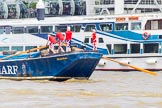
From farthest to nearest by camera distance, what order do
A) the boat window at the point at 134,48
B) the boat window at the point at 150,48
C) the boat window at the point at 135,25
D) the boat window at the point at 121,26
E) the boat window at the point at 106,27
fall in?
the boat window at the point at 106,27, the boat window at the point at 121,26, the boat window at the point at 135,25, the boat window at the point at 134,48, the boat window at the point at 150,48

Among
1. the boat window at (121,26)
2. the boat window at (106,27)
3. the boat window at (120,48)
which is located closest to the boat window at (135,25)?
the boat window at (121,26)

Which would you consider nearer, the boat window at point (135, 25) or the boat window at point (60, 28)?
the boat window at point (135, 25)

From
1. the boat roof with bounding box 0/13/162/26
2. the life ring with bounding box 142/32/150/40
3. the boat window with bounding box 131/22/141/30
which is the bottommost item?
the life ring with bounding box 142/32/150/40

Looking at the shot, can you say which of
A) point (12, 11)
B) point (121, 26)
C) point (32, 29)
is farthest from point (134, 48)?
point (12, 11)

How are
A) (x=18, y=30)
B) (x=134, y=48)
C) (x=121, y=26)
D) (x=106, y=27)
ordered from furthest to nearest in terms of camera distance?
(x=18, y=30) → (x=106, y=27) → (x=121, y=26) → (x=134, y=48)

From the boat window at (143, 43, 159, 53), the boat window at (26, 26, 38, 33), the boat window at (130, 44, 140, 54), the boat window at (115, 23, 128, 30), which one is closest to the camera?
the boat window at (143, 43, 159, 53)

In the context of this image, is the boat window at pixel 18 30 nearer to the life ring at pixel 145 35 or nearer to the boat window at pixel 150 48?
the life ring at pixel 145 35

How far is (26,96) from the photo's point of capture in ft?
71.2

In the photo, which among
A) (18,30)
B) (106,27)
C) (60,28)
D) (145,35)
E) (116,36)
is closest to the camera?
(145,35)

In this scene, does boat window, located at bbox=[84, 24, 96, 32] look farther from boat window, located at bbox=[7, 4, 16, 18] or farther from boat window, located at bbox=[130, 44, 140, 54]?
boat window, located at bbox=[7, 4, 16, 18]

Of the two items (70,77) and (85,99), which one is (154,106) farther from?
(70,77)

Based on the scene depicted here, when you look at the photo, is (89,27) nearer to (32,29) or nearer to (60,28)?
(60,28)

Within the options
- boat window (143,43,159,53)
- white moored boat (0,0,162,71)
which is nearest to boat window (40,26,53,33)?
Result: white moored boat (0,0,162,71)

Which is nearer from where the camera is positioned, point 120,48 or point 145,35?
point 145,35
